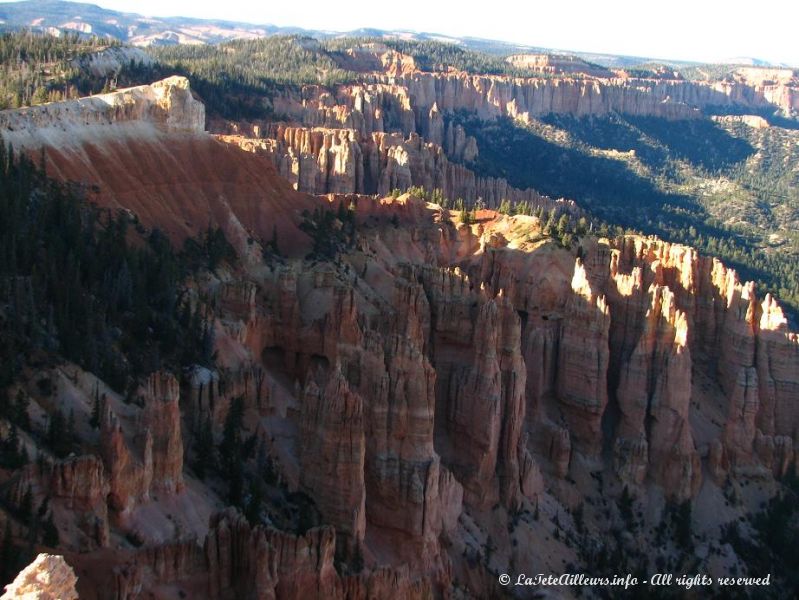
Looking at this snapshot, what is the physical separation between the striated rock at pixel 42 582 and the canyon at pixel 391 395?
4.62 m

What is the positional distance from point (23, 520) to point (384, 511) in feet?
49.1

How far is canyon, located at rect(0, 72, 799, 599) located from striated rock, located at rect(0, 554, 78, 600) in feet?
15.2

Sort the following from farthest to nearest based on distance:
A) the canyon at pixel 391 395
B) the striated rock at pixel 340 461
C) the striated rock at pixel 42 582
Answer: the striated rock at pixel 340 461
the canyon at pixel 391 395
the striated rock at pixel 42 582

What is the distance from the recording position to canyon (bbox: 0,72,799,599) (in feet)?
81.4

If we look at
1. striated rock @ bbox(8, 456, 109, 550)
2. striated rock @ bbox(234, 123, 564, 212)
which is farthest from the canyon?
striated rock @ bbox(234, 123, 564, 212)

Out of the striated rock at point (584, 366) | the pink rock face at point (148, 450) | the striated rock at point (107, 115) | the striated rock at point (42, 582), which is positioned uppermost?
the striated rock at point (107, 115)

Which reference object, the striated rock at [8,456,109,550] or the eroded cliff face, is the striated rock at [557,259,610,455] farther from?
the eroded cliff face

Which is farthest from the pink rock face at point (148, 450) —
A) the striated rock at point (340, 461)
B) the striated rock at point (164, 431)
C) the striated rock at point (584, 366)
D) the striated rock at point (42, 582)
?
the striated rock at point (584, 366)

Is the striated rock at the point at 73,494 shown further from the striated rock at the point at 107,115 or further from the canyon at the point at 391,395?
the striated rock at the point at 107,115

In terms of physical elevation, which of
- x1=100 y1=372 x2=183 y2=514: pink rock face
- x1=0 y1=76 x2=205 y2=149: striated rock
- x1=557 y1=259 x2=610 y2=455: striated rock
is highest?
x1=0 y1=76 x2=205 y2=149: striated rock

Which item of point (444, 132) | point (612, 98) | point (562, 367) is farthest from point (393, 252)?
point (612, 98)

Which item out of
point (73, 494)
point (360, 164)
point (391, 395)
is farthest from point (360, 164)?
point (73, 494)

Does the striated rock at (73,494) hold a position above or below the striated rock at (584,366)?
above

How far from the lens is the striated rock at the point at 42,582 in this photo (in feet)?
50.0
